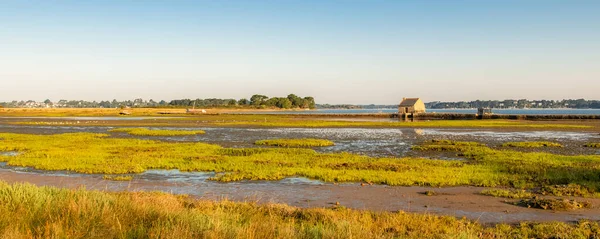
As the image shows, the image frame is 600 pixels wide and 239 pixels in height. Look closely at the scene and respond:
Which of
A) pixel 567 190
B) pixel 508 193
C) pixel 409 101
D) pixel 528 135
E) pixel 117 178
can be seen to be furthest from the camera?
pixel 409 101

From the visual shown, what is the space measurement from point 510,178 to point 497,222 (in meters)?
8.47

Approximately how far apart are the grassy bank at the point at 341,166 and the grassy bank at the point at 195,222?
7389 millimetres

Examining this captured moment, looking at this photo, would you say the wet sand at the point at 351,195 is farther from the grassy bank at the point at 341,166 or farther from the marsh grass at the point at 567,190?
the grassy bank at the point at 341,166

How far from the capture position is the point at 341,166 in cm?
2497

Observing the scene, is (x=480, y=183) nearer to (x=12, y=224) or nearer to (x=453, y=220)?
(x=453, y=220)

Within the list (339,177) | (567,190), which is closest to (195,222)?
(339,177)

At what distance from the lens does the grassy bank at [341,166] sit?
68.3ft

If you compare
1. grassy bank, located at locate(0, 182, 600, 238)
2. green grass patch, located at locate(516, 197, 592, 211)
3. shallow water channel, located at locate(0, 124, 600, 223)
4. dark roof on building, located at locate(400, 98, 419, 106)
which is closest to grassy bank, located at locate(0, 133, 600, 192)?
shallow water channel, located at locate(0, 124, 600, 223)

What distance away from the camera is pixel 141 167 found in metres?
24.2

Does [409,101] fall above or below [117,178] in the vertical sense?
above

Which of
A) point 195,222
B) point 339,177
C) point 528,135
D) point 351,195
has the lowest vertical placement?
point 528,135

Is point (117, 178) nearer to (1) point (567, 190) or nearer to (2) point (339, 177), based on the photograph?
(2) point (339, 177)

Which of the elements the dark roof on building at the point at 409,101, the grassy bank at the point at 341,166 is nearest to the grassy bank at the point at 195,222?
the grassy bank at the point at 341,166

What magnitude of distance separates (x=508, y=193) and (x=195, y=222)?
13124 millimetres
